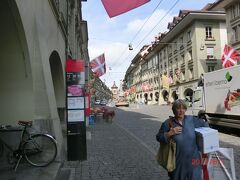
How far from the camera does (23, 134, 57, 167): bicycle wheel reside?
25.1 feet

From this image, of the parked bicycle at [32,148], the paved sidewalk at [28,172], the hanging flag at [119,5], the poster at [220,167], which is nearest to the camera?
the poster at [220,167]

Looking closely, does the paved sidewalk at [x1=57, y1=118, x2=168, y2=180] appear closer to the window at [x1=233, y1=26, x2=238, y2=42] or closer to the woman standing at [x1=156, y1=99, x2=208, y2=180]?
the woman standing at [x1=156, y1=99, x2=208, y2=180]

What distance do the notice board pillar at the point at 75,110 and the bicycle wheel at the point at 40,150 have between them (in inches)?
36.2

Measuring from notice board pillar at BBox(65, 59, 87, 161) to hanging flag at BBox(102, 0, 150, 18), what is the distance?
252 centimetres

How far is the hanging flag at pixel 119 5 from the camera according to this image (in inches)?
257

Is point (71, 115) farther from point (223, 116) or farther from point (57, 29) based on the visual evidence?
point (223, 116)

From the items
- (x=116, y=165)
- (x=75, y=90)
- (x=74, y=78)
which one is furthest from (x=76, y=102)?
(x=116, y=165)

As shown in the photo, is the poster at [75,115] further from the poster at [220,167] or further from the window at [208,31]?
the window at [208,31]

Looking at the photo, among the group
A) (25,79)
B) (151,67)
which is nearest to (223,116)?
(25,79)

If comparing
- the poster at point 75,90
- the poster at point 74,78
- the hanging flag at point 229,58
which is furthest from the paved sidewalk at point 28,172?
the hanging flag at point 229,58

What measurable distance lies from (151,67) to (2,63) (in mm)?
71303

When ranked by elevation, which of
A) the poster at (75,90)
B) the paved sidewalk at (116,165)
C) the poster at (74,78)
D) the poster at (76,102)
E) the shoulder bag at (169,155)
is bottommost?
the paved sidewalk at (116,165)

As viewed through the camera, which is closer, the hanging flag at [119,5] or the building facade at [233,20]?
the hanging flag at [119,5]

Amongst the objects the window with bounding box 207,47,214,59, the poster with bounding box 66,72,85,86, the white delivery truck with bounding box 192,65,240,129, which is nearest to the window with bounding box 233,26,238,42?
the window with bounding box 207,47,214,59
